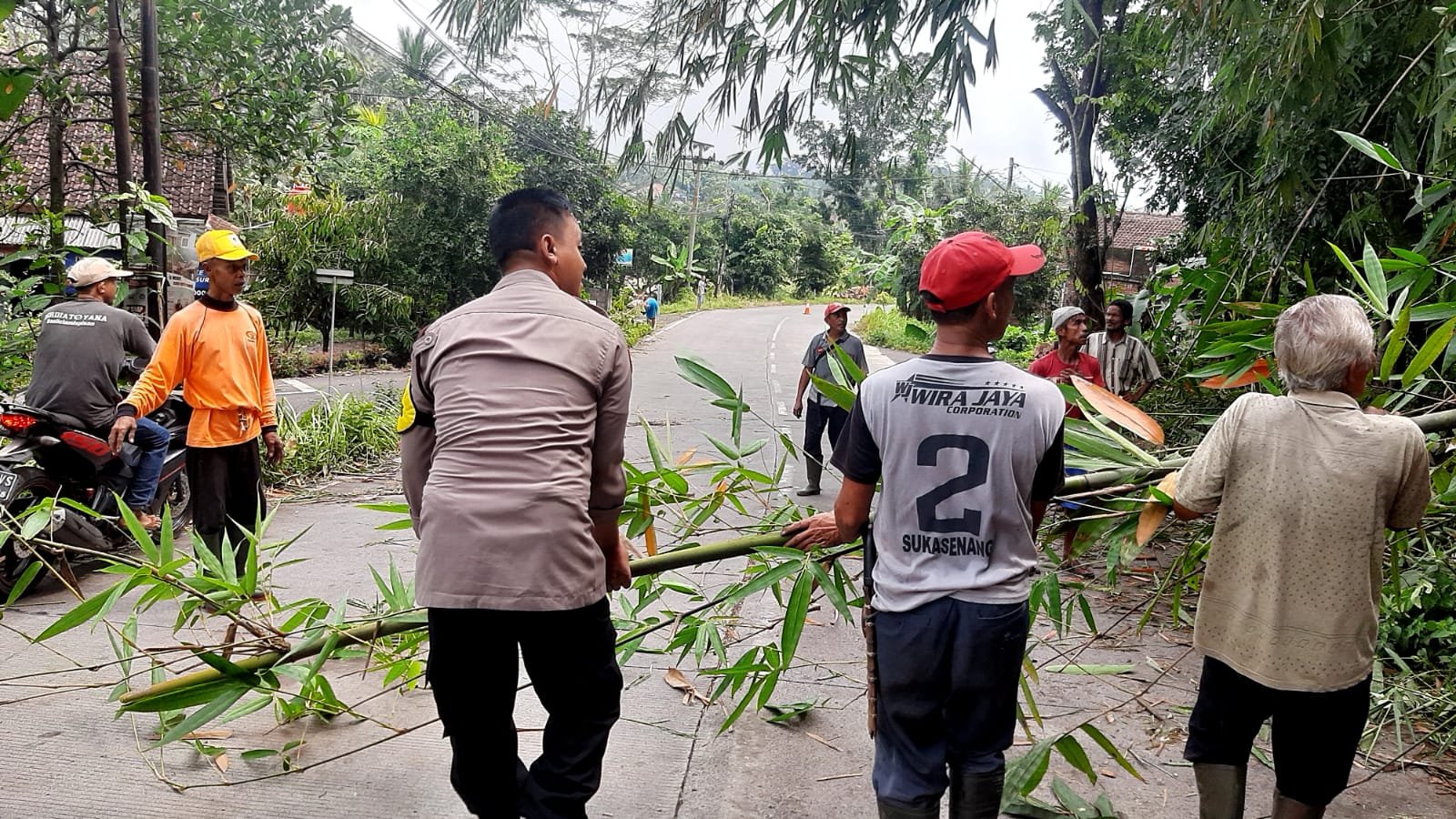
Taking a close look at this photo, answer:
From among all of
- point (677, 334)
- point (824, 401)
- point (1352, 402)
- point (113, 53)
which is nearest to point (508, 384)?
point (1352, 402)

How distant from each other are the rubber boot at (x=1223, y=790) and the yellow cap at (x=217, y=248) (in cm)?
429

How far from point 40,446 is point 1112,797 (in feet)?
16.9

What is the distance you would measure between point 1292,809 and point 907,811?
102 centimetres

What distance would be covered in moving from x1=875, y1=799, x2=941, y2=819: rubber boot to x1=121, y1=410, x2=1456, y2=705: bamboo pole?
2.38ft

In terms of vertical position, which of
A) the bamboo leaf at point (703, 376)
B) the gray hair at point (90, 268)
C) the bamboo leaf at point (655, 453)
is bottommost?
the bamboo leaf at point (655, 453)

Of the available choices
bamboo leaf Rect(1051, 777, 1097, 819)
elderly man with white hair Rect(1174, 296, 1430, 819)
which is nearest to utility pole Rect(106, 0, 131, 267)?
bamboo leaf Rect(1051, 777, 1097, 819)

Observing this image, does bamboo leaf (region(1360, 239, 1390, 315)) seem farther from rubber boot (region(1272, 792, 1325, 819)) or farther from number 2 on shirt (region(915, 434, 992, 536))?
number 2 on shirt (region(915, 434, 992, 536))

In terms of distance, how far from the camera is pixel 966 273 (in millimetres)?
2346

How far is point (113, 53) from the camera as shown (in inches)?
299

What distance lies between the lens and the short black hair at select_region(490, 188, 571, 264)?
8.77 feet

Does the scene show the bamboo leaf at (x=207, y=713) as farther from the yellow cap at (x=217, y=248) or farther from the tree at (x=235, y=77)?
the tree at (x=235, y=77)

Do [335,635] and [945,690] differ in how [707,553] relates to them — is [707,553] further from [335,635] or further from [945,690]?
[335,635]

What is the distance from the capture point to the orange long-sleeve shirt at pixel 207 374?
4.64m

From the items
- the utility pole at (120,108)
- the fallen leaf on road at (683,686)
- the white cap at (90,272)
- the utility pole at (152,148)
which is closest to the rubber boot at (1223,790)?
the fallen leaf on road at (683,686)
